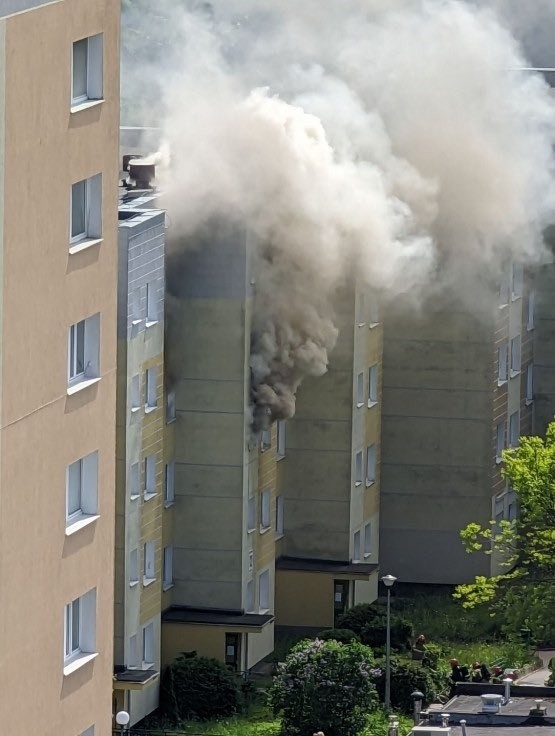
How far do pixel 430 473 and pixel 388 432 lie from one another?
5.48 ft

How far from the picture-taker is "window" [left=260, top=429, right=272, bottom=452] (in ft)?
199

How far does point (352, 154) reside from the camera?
65438 millimetres

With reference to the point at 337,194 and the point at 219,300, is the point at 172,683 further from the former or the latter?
the point at 337,194

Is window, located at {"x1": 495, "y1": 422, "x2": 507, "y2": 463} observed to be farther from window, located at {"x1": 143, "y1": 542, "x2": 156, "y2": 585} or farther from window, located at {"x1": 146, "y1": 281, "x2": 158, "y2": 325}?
window, located at {"x1": 146, "y1": 281, "x2": 158, "y2": 325}

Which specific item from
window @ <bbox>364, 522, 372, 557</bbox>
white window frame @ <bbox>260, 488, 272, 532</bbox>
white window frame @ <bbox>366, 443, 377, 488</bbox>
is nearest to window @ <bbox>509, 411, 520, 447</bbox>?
white window frame @ <bbox>366, 443, 377, 488</bbox>

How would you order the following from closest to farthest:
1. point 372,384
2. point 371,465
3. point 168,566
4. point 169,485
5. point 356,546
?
point 169,485
point 168,566
point 356,546
point 372,384
point 371,465

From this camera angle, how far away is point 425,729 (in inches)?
1629

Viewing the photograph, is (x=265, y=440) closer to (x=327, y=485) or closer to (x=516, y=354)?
(x=327, y=485)

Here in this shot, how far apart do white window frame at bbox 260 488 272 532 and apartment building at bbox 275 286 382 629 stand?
297 cm

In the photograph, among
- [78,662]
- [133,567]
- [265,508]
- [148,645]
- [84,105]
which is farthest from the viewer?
[265,508]

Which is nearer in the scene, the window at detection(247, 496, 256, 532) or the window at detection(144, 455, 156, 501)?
the window at detection(144, 455, 156, 501)

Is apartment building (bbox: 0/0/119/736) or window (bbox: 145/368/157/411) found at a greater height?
apartment building (bbox: 0/0/119/736)

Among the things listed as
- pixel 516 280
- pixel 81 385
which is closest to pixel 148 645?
pixel 516 280

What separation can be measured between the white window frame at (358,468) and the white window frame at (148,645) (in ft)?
35.4
